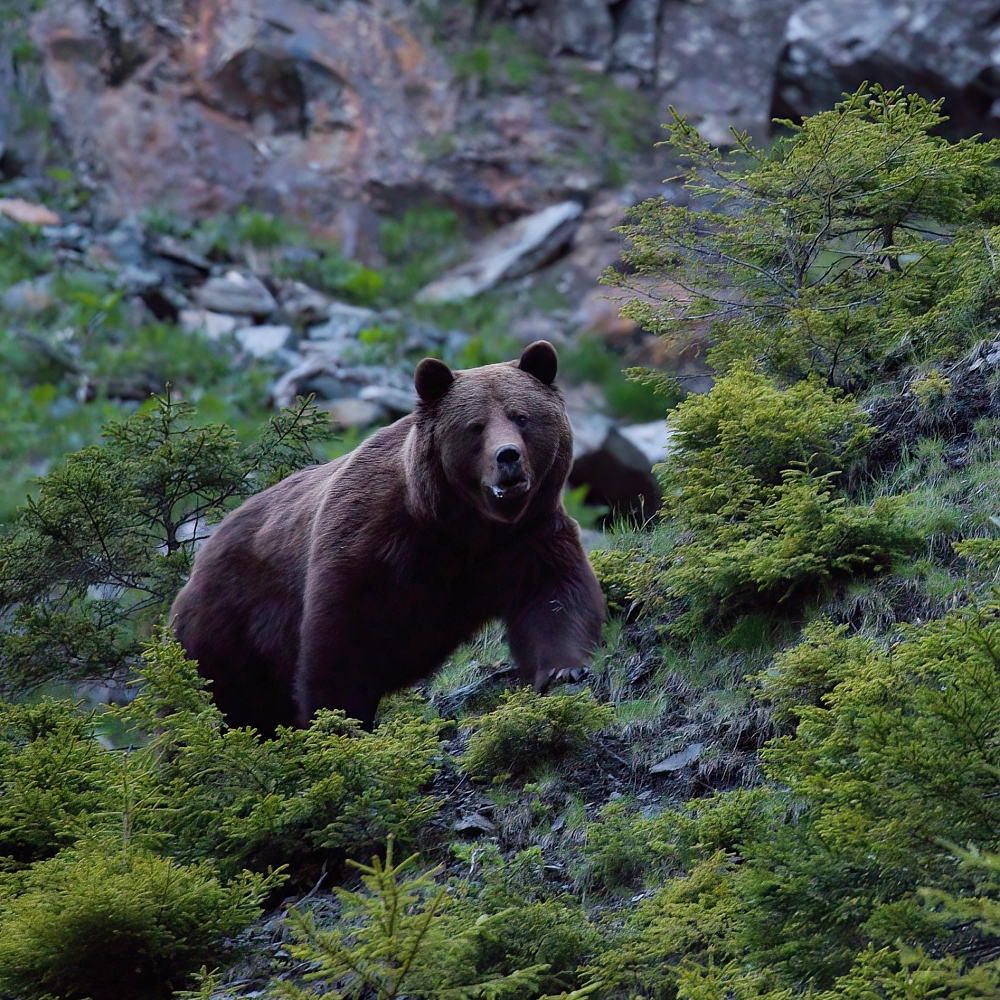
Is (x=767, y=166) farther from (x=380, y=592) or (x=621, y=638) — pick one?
(x=380, y=592)

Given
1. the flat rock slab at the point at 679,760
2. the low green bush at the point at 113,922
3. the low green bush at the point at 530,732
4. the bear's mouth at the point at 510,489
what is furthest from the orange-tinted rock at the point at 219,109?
the low green bush at the point at 113,922

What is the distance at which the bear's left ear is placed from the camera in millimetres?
6848

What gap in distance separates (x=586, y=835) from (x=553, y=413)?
238 cm

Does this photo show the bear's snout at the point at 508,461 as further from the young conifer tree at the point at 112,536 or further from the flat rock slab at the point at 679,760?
the young conifer tree at the point at 112,536

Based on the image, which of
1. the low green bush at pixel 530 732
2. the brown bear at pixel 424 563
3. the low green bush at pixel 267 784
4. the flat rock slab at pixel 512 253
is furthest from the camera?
the flat rock slab at pixel 512 253

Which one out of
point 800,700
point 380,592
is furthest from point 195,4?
point 800,700

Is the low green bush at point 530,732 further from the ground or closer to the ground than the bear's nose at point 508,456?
closer to the ground

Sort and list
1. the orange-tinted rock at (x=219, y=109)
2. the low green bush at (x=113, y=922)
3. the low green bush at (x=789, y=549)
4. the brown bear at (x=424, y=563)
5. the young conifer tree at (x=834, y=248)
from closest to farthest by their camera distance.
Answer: the low green bush at (x=113, y=922), the low green bush at (x=789, y=549), the brown bear at (x=424, y=563), the young conifer tree at (x=834, y=248), the orange-tinted rock at (x=219, y=109)

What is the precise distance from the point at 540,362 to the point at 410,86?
19958 millimetres

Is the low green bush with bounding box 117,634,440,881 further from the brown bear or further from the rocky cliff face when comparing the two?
the rocky cliff face

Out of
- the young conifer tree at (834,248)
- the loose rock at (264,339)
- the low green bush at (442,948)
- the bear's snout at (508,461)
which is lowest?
the loose rock at (264,339)

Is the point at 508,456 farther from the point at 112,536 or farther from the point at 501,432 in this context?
the point at 112,536

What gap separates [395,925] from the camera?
3.58 meters

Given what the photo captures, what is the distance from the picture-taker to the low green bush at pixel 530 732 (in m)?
5.71
